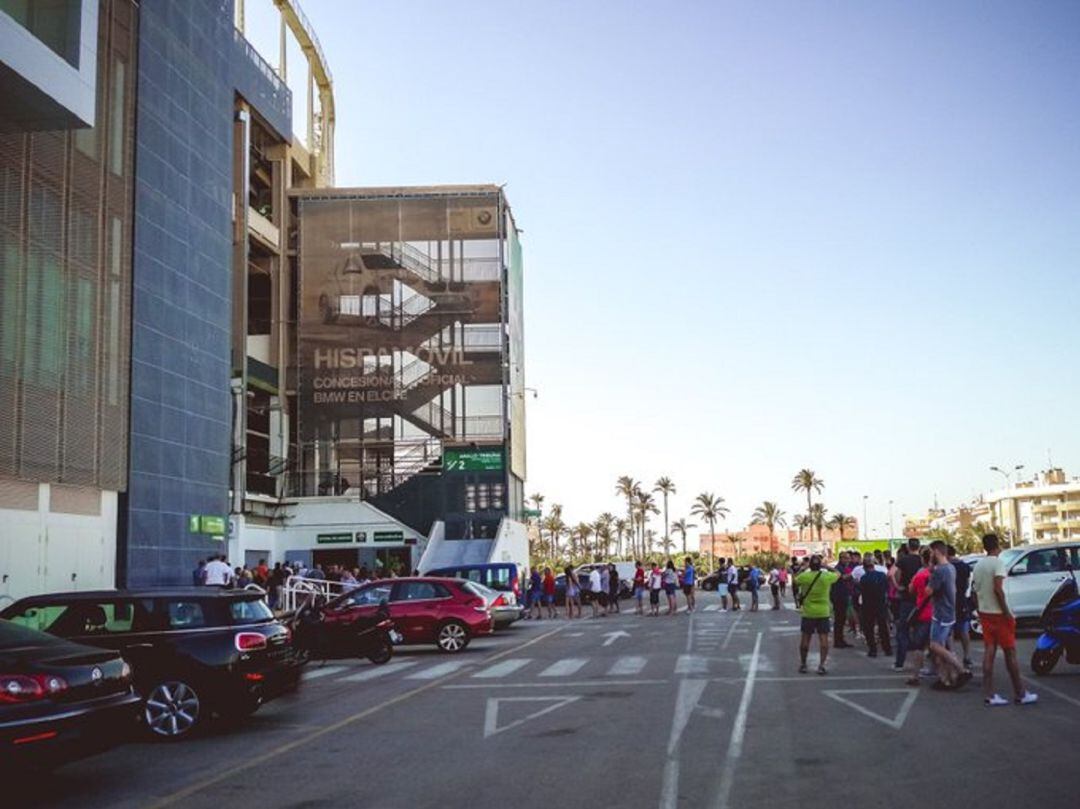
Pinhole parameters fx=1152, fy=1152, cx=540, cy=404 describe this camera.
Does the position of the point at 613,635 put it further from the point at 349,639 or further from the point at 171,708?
the point at 171,708

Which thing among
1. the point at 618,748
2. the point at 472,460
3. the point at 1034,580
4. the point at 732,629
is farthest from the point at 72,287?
the point at 472,460

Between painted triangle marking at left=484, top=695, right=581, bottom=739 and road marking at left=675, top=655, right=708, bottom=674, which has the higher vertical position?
painted triangle marking at left=484, top=695, right=581, bottom=739

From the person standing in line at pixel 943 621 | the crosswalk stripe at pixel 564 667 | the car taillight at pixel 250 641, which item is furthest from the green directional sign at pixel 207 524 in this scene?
the person standing in line at pixel 943 621

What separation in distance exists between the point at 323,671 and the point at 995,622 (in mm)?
11454

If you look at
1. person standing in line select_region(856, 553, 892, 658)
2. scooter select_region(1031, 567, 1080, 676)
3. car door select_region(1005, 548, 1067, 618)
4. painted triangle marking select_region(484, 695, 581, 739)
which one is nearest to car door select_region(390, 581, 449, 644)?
person standing in line select_region(856, 553, 892, 658)

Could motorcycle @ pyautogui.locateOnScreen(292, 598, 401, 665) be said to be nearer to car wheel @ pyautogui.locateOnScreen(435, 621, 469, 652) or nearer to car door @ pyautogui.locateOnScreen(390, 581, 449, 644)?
car door @ pyautogui.locateOnScreen(390, 581, 449, 644)

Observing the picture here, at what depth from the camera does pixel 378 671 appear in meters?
19.0

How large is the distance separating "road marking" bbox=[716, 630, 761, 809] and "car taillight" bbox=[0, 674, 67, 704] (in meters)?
4.81

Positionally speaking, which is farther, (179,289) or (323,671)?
(179,289)

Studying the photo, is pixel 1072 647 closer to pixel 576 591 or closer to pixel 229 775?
pixel 229 775

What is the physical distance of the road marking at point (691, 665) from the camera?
16891 millimetres

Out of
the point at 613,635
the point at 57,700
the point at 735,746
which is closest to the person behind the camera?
the point at 57,700

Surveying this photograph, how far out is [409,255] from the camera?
5919 cm

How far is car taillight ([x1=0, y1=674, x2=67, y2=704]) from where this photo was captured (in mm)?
8086
